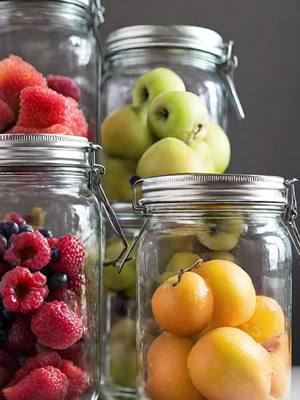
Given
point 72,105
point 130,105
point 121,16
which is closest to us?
point 72,105

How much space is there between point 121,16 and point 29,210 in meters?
0.49

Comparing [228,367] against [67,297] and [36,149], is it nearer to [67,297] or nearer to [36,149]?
[67,297]

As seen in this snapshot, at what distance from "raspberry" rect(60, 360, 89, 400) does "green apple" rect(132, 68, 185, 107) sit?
0.35m

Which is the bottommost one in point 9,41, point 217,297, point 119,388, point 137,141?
point 119,388

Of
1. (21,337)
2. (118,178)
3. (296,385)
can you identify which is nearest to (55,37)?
(118,178)

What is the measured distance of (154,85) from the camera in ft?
3.16

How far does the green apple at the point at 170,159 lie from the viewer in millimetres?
877

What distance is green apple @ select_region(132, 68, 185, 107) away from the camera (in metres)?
0.96

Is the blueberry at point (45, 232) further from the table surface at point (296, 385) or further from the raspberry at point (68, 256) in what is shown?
the table surface at point (296, 385)

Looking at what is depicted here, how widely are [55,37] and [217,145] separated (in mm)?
239

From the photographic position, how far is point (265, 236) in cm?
81

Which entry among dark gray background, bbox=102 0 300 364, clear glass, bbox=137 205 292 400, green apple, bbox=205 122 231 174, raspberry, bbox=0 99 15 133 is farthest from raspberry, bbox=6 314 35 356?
dark gray background, bbox=102 0 300 364

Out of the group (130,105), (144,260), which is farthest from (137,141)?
(144,260)

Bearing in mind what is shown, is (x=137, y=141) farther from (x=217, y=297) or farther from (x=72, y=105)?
(x=217, y=297)
